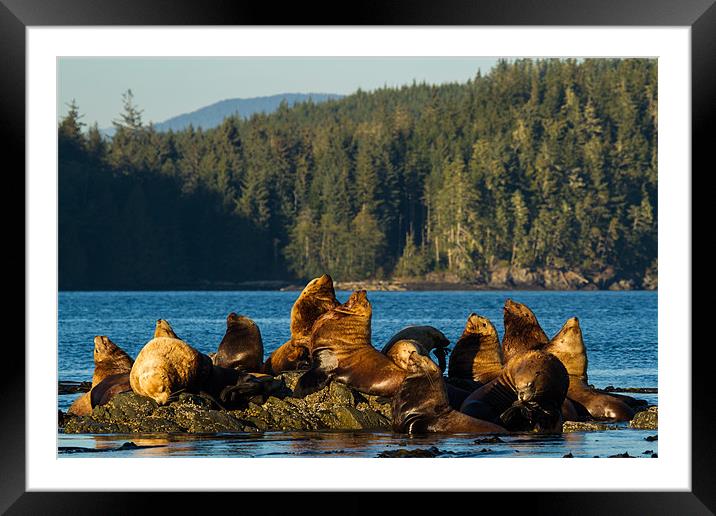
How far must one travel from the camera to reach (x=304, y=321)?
18359 mm

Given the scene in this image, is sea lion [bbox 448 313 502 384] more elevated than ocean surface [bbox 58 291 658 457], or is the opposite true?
sea lion [bbox 448 313 502 384]

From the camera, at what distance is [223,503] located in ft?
30.9

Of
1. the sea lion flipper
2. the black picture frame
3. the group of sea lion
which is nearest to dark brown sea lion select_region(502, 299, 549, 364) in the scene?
the group of sea lion

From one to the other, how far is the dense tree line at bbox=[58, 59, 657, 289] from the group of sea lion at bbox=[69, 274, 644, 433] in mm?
95893

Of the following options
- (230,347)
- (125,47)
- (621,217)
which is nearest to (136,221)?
(621,217)

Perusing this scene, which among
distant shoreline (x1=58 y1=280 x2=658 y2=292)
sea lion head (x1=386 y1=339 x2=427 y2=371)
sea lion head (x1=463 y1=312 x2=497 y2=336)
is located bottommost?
distant shoreline (x1=58 y1=280 x2=658 y2=292)

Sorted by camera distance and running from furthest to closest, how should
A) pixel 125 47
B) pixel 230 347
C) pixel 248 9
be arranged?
pixel 230 347 < pixel 125 47 < pixel 248 9

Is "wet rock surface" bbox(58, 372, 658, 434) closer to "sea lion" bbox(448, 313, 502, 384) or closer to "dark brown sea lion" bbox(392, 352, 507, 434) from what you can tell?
"dark brown sea lion" bbox(392, 352, 507, 434)

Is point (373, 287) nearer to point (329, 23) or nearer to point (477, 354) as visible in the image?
point (477, 354)

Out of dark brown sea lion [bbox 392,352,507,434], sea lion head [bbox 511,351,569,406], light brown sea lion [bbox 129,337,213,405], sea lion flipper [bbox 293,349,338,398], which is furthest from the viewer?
sea lion flipper [bbox 293,349,338,398]

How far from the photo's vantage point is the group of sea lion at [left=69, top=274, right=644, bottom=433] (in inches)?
610

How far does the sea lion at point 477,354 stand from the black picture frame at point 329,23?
8.36 m

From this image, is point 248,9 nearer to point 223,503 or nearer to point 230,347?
point 223,503

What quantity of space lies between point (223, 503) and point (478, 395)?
7125 millimetres
